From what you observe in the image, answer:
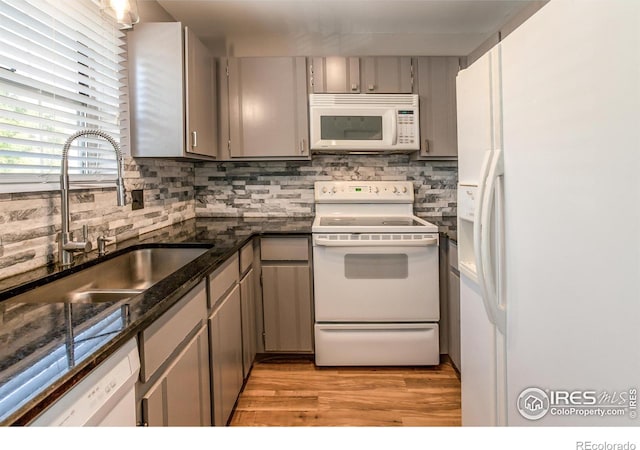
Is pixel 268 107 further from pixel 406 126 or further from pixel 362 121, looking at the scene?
pixel 406 126

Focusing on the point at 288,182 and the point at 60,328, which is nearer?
the point at 60,328

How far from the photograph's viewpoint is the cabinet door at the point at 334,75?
114 inches

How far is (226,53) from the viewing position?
3.16 metres

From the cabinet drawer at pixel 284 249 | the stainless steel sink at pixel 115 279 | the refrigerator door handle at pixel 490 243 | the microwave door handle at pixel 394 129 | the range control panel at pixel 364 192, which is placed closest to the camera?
the refrigerator door handle at pixel 490 243

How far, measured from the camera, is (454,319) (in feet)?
8.11

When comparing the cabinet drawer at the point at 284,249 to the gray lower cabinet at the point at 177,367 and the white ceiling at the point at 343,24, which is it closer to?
the gray lower cabinet at the point at 177,367

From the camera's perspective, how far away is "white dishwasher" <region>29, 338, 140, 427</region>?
694 millimetres

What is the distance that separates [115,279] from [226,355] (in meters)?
0.58

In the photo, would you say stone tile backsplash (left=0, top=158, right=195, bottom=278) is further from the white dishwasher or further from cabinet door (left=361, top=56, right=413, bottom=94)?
cabinet door (left=361, top=56, right=413, bottom=94)

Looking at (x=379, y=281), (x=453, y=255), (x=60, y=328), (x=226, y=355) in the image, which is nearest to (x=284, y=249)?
(x=379, y=281)

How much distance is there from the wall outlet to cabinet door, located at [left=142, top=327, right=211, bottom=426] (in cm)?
107

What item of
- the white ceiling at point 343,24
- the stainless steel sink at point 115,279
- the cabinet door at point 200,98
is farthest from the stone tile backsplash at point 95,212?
the white ceiling at point 343,24

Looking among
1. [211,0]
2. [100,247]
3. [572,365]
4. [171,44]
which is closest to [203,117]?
[171,44]

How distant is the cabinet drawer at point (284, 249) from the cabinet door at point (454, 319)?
2.90ft
